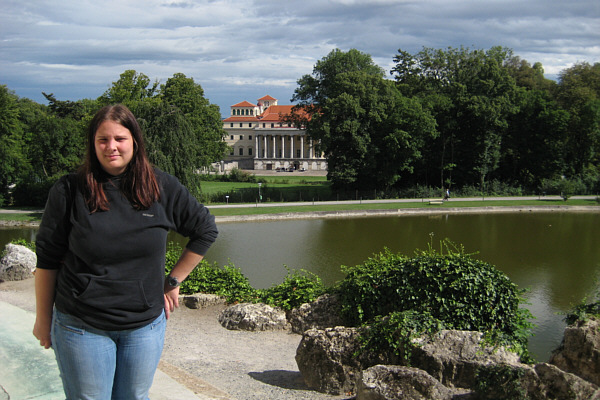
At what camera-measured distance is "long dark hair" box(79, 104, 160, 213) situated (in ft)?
9.16

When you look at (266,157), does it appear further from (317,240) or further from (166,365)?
(166,365)

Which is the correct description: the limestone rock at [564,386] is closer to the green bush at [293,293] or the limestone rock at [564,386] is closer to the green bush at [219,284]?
the green bush at [293,293]

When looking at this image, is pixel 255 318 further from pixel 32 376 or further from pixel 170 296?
pixel 170 296

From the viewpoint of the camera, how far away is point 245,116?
124125 millimetres

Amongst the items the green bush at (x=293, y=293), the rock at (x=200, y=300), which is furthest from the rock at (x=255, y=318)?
the rock at (x=200, y=300)

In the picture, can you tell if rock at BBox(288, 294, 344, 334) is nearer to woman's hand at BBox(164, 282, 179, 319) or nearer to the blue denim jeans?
woman's hand at BBox(164, 282, 179, 319)

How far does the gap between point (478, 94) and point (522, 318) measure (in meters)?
44.6

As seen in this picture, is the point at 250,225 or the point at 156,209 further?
the point at 250,225

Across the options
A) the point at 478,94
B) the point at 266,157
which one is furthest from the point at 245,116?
the point at 478,94

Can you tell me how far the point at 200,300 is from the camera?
428 inches

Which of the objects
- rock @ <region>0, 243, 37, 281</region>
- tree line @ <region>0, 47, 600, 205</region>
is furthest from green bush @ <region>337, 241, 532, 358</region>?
tree line @ <region>0, 47, 600, 205</region>

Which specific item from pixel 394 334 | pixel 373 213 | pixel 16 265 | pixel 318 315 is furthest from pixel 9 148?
pixel 394 334

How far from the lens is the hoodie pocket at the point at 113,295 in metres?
2.70

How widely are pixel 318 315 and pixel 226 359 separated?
214 centimetres
